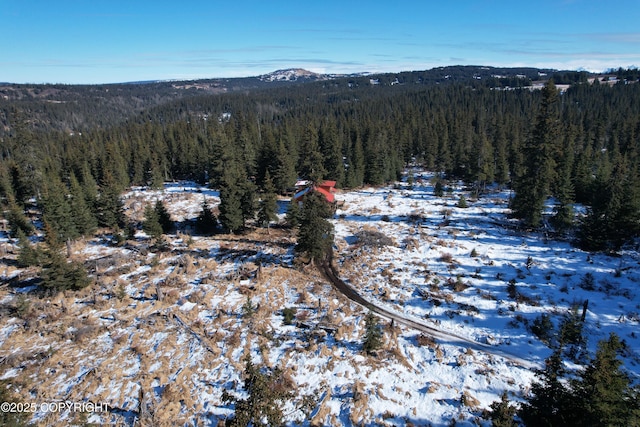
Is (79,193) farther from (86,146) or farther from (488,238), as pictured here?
(488,238)

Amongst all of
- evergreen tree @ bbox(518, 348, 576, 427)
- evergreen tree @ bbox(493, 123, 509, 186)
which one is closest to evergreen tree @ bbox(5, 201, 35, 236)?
evergreen tree @ bbox(518, 348, 576, 427)

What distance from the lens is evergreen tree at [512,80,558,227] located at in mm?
38062

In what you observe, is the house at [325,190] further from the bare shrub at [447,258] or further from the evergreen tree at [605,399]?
the evergreen tree at [605,399]

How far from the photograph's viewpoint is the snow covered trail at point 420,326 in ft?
66.5

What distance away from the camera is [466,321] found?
78.4ft

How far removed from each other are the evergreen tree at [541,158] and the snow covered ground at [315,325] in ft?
11.1

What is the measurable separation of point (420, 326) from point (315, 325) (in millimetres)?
7306

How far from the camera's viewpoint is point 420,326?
2342 centimetres

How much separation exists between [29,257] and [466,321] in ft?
142

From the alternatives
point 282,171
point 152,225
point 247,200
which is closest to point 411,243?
point 247,200

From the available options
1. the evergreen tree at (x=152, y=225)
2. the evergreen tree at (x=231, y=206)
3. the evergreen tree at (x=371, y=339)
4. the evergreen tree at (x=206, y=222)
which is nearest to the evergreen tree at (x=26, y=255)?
the evergreen tree at (x=152, y=225)

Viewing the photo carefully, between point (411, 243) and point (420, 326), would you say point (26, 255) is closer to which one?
point (420, 326)

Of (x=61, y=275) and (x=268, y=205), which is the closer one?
(x=61, y=275)

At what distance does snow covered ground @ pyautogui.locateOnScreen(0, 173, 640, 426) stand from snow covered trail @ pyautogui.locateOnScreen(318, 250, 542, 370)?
0.22m
